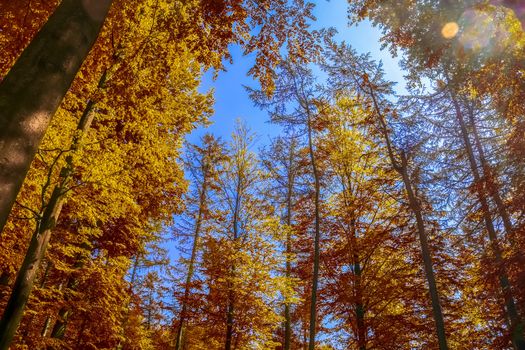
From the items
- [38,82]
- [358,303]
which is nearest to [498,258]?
[358,303]

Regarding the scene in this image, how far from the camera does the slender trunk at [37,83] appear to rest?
1.56 m

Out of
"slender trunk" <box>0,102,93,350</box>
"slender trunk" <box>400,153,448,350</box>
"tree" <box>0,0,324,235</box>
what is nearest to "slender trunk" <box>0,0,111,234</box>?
"tree" <box>0,0,324,235</box>

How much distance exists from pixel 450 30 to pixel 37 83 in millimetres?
8698

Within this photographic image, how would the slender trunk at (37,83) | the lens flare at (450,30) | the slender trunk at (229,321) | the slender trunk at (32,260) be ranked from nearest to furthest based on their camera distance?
the slender trunk at (37,83), the slender trunk at (32,260), the lens flare at (450,30), the slender trunk at (229,321)

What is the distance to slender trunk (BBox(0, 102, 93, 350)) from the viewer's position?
17.6 feet

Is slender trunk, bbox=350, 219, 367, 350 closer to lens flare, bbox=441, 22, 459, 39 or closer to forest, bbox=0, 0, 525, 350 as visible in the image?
forest, bbox=0, 0, 525, 350

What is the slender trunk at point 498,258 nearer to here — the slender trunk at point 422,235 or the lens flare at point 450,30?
the slender trunk at point 422,235

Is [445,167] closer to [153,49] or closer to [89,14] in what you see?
[153,49]

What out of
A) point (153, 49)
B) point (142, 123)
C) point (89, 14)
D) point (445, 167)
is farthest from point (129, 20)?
point (445, 167)

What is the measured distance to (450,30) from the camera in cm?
776

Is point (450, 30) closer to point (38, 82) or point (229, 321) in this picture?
point (38, 82)

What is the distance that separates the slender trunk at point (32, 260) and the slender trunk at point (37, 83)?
440 centimetres

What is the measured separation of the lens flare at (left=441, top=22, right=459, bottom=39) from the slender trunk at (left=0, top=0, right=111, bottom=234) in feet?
26.2

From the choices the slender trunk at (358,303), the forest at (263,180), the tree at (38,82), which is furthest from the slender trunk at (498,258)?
the tree at (38,82)
